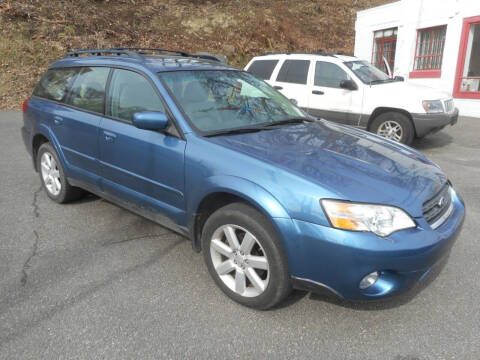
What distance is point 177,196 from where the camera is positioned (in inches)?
119

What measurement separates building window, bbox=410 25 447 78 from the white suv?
525cm

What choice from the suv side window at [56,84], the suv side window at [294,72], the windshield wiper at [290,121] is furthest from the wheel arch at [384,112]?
the suv side window at [56,84]

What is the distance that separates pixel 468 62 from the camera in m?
11.5

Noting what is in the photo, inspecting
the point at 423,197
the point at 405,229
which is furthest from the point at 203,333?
the point at 423,197

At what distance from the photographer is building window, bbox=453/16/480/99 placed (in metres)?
11.2

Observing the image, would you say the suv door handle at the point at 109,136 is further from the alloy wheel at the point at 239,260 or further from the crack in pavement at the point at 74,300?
the alloy wheel at the point at 239,260

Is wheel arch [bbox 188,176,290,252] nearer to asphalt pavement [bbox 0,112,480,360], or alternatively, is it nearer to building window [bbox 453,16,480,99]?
asphalt pavement [bbox 0,112,480,360]

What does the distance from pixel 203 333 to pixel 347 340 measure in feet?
2.98

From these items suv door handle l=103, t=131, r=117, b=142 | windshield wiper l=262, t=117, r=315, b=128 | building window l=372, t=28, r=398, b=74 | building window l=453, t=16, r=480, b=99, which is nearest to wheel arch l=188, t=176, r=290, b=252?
windshield wiper l=262, t=117, r=315, b=128

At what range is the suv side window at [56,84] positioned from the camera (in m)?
4.29

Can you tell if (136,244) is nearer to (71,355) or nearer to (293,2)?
(71,355)

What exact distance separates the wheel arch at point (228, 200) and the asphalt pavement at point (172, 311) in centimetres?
48

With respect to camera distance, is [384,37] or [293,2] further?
[293,2]

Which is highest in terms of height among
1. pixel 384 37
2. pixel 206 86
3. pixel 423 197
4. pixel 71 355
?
pixel 384 37
